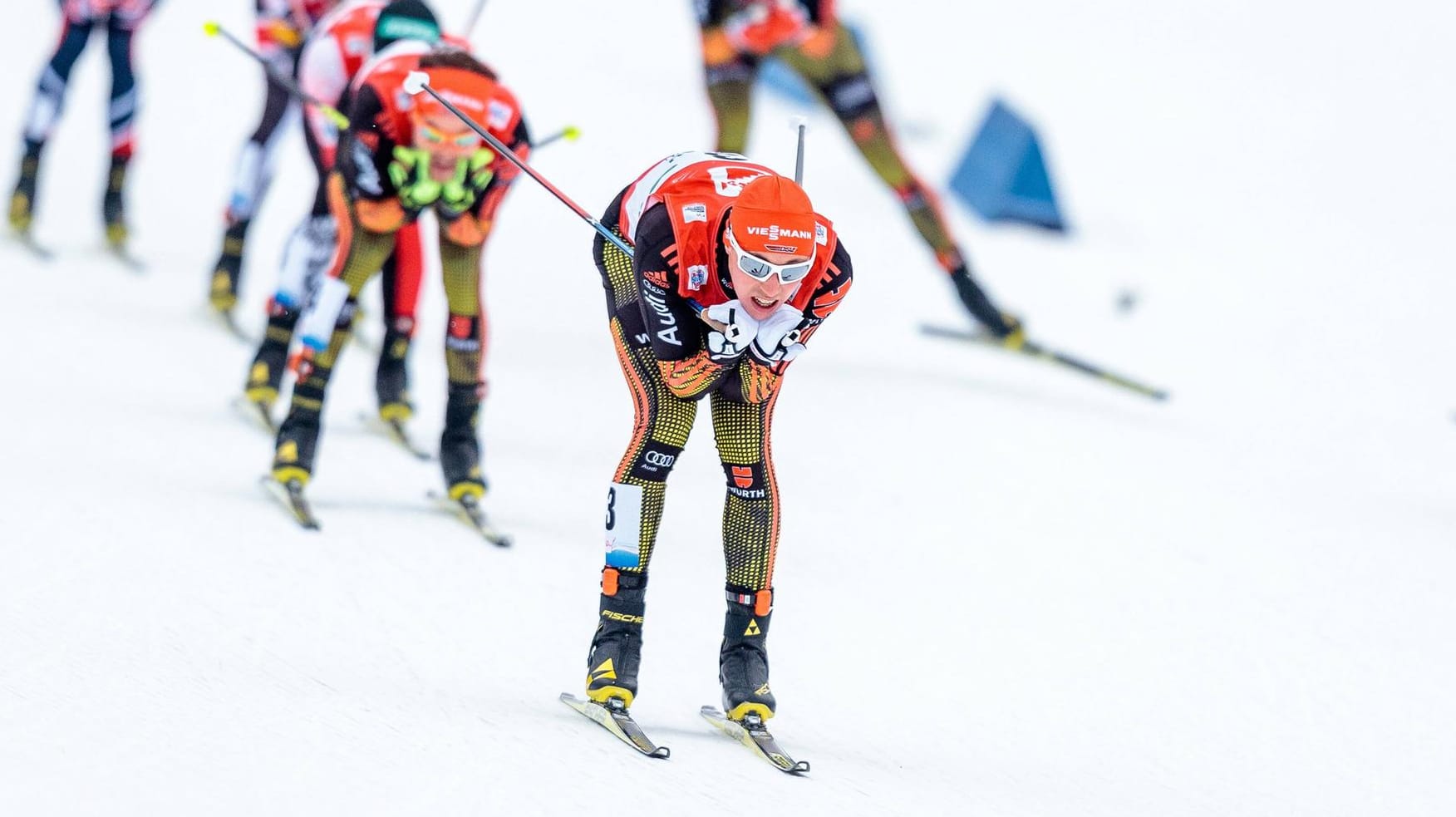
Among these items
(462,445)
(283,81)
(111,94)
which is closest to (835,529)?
(462,445)

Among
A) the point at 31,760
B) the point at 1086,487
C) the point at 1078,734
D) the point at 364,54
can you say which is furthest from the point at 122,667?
the point at 1086,487

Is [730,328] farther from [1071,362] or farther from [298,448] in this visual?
[1071,362]

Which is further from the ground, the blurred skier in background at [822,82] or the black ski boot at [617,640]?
the blurred skier in background at [822,82]

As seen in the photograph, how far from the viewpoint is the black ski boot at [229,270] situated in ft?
25.3

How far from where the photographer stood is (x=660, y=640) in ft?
16.1

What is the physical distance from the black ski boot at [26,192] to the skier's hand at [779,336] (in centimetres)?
566

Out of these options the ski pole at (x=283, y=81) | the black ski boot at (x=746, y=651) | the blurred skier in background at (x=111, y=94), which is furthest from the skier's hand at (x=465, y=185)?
the blurred skier in background at (x=111, y=94)

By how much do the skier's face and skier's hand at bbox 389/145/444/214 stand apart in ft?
0.06

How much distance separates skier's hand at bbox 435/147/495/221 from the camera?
5465mm

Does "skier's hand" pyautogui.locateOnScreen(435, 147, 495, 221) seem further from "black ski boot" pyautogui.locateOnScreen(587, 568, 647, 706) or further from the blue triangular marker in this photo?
the blue triangular marker

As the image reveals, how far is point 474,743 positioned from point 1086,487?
10.8 feet

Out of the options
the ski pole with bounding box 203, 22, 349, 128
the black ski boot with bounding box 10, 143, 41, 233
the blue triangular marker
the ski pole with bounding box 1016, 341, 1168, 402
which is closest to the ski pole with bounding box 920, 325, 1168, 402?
the ski pole with bounding box 1016, 341, 1168, 402

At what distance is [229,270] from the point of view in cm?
778

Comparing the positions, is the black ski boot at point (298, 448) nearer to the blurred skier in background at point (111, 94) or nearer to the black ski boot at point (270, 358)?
the black ski boot at point (270, 358)
